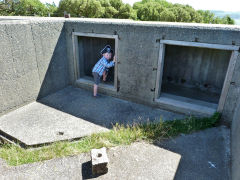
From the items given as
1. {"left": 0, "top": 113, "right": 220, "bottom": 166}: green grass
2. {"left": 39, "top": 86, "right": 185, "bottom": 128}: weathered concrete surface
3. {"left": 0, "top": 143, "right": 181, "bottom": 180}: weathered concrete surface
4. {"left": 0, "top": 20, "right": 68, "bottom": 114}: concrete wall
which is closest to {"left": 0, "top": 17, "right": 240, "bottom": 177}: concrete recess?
{"left": 0, "top": 20, "right": 68, "bottom": 114}: concrete wall

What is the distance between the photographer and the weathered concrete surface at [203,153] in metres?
3.41

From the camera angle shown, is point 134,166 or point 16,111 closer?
point 134,166

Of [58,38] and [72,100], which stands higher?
[58,38]

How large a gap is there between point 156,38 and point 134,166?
3186 millimetres

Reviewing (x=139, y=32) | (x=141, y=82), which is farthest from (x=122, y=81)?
(x=139, y=32)

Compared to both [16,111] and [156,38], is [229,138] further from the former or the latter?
→ [16,111]

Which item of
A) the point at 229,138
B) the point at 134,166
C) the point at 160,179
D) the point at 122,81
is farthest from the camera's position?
the point at 122,81

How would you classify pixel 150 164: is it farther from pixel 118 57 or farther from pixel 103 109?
pixel 118 57

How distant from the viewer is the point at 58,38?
20.3 feet

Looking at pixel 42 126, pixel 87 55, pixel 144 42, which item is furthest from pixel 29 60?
pixel 144 42

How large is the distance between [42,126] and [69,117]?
2.34ft

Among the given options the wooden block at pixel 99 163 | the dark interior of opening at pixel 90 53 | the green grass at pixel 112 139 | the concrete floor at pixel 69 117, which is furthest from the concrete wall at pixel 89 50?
the wooden block at pixel 99 163

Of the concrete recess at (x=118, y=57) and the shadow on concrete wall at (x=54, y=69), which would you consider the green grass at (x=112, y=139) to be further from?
the shadow on concrete wall at (x=54, y=69)

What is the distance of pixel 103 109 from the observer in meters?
5.50
